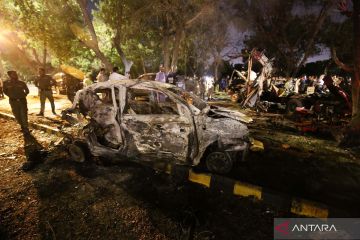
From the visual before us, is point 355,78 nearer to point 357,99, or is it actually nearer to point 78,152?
point 357,99

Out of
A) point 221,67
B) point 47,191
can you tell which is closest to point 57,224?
point 47,191

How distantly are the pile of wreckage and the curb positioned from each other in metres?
5.34

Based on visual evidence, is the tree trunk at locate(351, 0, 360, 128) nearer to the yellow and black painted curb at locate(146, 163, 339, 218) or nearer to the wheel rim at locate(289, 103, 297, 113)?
the wheel rim at locate(289, 103, 297, 113)

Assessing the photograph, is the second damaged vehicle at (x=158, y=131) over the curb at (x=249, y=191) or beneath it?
over

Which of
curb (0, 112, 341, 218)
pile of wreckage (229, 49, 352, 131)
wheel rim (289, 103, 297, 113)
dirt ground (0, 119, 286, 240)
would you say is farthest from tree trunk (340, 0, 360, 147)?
dirt ground (0, 119, 286, 240)

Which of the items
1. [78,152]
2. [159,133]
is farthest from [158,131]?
[78,152]

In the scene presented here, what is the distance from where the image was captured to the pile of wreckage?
28.5 feet

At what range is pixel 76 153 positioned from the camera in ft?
17.3

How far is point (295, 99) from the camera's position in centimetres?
1091

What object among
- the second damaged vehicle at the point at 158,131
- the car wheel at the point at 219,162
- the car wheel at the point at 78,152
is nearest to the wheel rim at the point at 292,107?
the second damaged vehicle at the point at 158,131

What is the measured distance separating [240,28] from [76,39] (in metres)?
15.6

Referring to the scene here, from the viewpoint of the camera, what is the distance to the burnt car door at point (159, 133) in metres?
4.29

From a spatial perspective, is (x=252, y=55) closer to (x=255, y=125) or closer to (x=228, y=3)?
(x=255, y=125)

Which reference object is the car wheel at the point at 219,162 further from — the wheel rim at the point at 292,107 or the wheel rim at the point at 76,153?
the wheel rim at the point at 292,107
